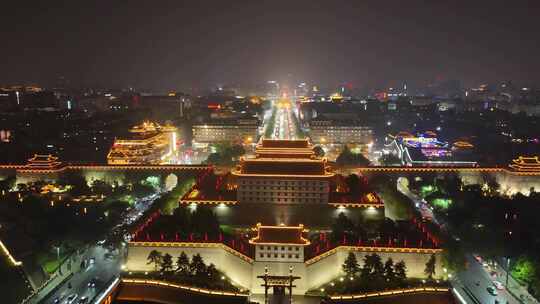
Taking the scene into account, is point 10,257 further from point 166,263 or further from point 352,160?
point 352,160

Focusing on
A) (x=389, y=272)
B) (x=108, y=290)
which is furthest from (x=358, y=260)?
(x=108, y=290)

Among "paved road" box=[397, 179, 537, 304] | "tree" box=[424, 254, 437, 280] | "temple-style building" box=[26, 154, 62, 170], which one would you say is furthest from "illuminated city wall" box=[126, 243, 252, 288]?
"temple-style building" box=[26, 154, 62, 170]

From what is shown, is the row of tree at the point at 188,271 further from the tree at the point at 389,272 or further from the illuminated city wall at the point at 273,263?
the tree at the point at 389,272

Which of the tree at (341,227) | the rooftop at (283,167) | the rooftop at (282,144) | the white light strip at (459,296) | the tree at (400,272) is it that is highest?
the rooftop at (282,144)

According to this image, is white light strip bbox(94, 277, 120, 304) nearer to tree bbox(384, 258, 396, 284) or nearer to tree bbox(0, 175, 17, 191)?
tree bbox(384, 258, 396, 284)

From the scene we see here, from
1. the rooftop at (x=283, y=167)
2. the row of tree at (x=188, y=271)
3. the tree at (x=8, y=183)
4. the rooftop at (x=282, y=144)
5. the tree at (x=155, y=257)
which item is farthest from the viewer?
the rooftop at (x=282, y=144)

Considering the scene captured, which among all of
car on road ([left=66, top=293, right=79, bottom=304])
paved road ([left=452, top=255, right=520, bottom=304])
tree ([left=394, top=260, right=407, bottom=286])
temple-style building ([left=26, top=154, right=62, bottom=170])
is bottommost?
paved road ([left=452, top=255, right=520, bottom=304])

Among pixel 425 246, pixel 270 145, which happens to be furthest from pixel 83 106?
pixel 425 246

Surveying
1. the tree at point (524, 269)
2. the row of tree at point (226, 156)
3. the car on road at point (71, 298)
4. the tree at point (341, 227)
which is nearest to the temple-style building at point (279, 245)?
the tree at point (341, 227)
